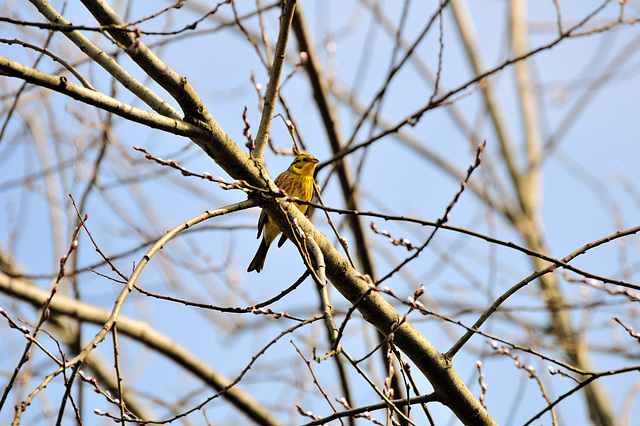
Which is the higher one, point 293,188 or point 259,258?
point 293,188

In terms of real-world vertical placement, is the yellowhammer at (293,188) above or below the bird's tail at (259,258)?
above

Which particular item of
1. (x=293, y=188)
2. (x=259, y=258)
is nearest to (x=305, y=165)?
(x=293, y=188)

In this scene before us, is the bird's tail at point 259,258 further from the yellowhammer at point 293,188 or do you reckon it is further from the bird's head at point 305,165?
the bird's head at point 305,165

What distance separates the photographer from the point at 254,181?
2.88 meters

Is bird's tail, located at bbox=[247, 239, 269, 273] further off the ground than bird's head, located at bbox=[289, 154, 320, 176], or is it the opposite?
bird's head, located at bbox=[289, 154, 320, 176]

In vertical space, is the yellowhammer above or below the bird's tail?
above

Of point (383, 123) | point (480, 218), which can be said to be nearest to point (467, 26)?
point (383, 123)

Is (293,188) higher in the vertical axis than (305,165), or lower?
lower

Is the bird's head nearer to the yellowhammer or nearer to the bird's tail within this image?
the yellowhammer

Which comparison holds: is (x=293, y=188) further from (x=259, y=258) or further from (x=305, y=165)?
(x=259, y=258)

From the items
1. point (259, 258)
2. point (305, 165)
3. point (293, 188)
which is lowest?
point (259, 258)

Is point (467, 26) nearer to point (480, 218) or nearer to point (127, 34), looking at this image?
point (480, 218)

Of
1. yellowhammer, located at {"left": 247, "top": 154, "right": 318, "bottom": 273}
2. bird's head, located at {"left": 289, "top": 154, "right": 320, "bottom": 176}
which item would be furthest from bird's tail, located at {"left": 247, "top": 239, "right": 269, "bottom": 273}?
bird's head, located at {"left": 289, "top": 154, "right": 320, "bottom": 176}

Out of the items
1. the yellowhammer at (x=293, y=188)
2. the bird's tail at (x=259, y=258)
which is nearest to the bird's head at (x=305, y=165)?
the yellowhammer at (x=293, y=188)
